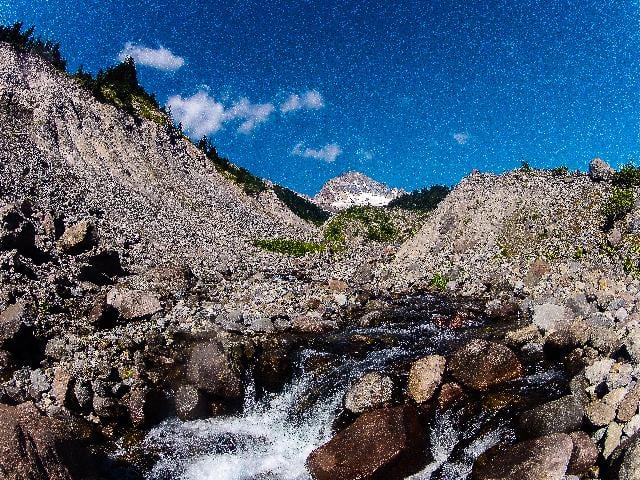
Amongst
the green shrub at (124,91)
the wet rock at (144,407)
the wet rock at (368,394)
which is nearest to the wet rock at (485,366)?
the wet rock at (368,394)

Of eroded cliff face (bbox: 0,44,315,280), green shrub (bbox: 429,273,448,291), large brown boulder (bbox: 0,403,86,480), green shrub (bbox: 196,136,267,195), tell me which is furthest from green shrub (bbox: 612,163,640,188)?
green shrub (bbox: 196,136,267,195)

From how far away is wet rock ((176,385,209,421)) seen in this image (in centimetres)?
1653

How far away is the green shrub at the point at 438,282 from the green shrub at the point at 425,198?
111 m

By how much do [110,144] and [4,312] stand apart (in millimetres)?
41302

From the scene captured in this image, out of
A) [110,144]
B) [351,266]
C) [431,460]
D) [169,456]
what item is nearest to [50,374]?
Answer: [169,456]

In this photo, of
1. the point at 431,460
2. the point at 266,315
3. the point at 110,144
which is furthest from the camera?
the point at 110,144

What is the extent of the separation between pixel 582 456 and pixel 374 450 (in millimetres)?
Result: 5052

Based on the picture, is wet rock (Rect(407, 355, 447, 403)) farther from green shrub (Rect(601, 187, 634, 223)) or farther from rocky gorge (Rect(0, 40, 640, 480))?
green shrub (Rect(601, 187, 634, 223))

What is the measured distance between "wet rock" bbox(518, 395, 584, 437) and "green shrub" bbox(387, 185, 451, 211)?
13018cm

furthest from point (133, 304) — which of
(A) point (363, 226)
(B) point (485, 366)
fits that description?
(A) point (363, 226)

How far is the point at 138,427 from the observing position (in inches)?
636

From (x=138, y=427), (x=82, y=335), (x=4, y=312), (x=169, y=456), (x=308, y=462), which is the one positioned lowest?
(x=308, y=462)

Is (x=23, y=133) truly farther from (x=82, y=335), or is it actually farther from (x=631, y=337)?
(x=631, y=337)

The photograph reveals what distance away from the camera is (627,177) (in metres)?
33.4
